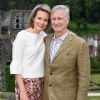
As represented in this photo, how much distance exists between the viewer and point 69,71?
13.1 feet

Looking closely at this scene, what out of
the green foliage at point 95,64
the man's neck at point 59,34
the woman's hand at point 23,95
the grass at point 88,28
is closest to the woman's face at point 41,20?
the man's neck at point 59,34

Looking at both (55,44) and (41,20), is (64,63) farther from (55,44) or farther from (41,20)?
(41,20)

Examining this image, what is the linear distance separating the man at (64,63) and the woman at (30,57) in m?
0.07

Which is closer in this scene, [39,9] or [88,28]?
[39,9]

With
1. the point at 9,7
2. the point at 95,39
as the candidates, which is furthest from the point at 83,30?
the point at 95,39

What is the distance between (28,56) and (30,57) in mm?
17

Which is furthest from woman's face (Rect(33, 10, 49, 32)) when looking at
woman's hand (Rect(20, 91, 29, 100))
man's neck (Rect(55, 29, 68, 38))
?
woman's hand (Rect(20, 91, 29, 100))

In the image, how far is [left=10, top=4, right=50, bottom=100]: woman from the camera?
13.3 feet

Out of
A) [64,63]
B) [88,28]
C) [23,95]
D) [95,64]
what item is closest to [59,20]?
[64,63]

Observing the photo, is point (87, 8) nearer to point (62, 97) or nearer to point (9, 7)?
point (9, 7)

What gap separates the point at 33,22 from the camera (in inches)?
162

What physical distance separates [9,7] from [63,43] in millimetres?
47489

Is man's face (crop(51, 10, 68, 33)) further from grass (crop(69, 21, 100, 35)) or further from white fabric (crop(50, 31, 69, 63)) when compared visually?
grass (crop(69, 21, 100, 35))

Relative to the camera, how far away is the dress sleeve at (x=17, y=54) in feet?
13.3
